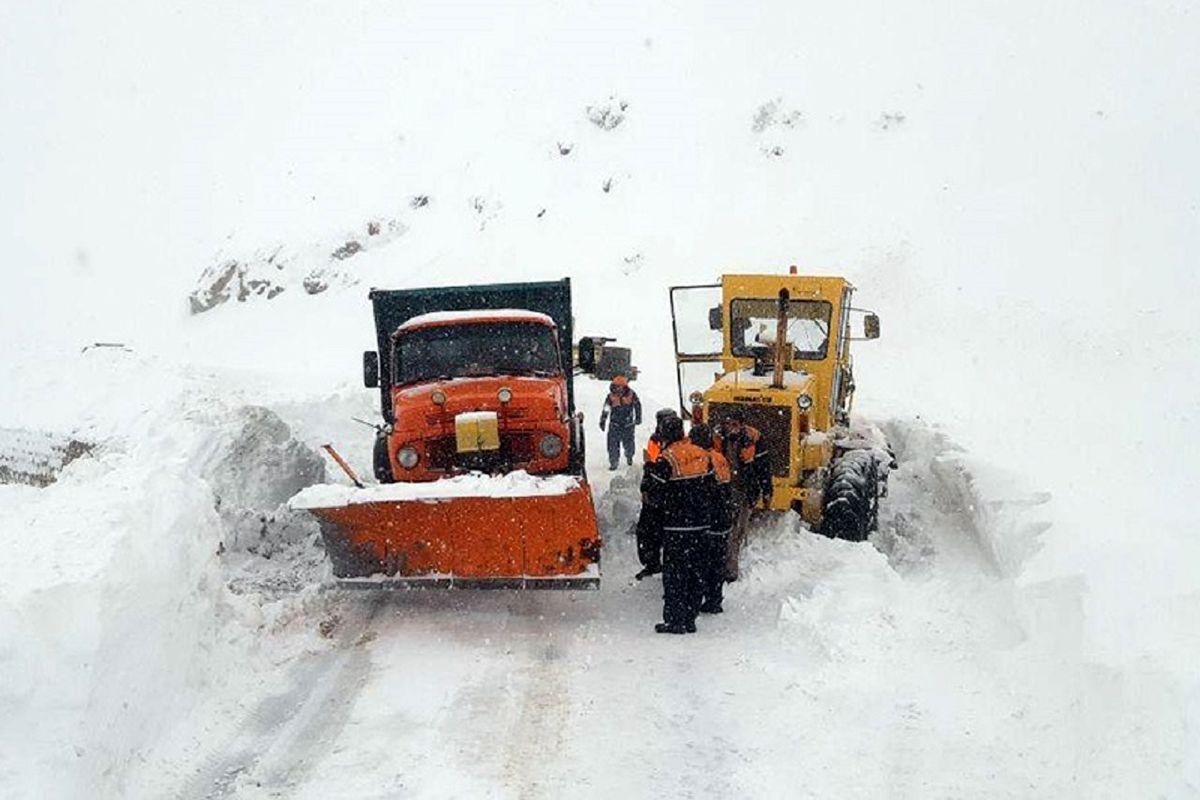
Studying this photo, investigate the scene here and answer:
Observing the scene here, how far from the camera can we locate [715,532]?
7.05 m

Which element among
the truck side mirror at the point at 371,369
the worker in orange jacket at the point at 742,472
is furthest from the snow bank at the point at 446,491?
the truck side mirror at the point at 371,369

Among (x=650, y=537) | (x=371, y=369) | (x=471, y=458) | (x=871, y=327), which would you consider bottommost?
(x=650, y=537)

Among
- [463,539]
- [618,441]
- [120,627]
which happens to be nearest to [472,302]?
[618,441]

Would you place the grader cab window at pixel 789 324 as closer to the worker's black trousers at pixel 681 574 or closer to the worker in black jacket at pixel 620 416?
the worker in black jacket at pixel 620 416

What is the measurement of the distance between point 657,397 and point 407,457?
10316 millimetres

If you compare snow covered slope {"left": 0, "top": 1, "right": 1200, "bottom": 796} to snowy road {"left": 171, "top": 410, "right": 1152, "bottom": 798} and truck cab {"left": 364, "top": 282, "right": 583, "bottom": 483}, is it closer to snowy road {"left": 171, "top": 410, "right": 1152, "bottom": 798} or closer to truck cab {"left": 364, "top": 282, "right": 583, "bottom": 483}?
snowy road {"left": 171, "top": 410, "right": 1152, "bottom": 798}

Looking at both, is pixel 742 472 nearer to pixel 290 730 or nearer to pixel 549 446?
pixel 549 446

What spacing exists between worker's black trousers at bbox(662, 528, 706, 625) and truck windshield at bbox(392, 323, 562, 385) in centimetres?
257

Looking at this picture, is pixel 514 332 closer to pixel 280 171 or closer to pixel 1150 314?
pixel 1150 314

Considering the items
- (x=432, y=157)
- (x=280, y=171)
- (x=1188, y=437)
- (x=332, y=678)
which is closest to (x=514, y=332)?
(x=332, y=678)

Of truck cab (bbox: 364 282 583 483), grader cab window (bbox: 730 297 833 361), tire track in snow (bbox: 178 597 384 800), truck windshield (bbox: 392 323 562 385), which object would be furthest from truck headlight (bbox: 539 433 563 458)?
grader cab window (bbox: 730 297 833 361)

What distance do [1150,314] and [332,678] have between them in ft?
54.7

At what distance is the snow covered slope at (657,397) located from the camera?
4.97 metres

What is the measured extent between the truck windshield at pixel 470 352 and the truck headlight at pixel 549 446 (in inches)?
37.7
